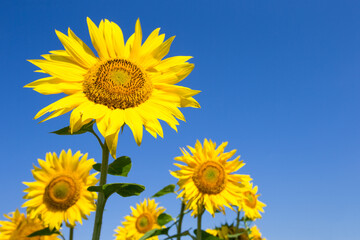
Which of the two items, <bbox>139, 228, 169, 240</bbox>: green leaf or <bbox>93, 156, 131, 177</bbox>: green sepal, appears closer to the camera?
<bbox>93, 156, 131, 177</bbox>: green sepal

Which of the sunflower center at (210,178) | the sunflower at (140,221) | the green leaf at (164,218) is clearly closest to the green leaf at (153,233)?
the green leaf at (164,218)

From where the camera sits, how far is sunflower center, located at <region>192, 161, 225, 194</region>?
535 centimetres

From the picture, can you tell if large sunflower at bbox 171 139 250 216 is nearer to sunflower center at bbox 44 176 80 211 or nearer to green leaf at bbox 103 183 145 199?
sunflower center at bbox 44 176 80 211

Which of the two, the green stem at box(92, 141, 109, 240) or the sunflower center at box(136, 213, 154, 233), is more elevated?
the sunflower center at box(136, 213, 154, 233)

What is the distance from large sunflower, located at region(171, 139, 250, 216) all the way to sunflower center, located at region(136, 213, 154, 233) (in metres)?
2.33

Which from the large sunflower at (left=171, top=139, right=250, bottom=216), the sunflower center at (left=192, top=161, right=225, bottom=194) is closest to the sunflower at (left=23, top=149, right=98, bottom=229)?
the large sunflower at (left=171, top=139, right=250, bottom=216)

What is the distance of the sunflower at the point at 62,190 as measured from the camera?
4555 millimetres

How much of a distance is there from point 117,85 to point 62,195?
2375 mm

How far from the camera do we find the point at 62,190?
465cm

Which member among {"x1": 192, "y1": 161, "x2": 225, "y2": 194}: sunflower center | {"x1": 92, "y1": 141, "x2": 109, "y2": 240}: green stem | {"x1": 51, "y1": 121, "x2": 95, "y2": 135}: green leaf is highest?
{"x1": 192, "y1": 161, "x2": 225, "y2": 194}: sunflower center

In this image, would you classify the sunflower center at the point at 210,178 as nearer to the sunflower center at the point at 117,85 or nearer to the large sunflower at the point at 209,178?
the large sunflower at the point at 209,178

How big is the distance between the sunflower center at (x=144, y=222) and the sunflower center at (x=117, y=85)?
195 inches

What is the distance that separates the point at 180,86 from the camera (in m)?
2.85

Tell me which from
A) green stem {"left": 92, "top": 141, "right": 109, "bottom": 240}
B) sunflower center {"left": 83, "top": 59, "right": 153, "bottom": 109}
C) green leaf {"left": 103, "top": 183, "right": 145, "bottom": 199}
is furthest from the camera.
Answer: sunflower center {"left": 83, "top": 59, "right": 153, "bottom": 109}
